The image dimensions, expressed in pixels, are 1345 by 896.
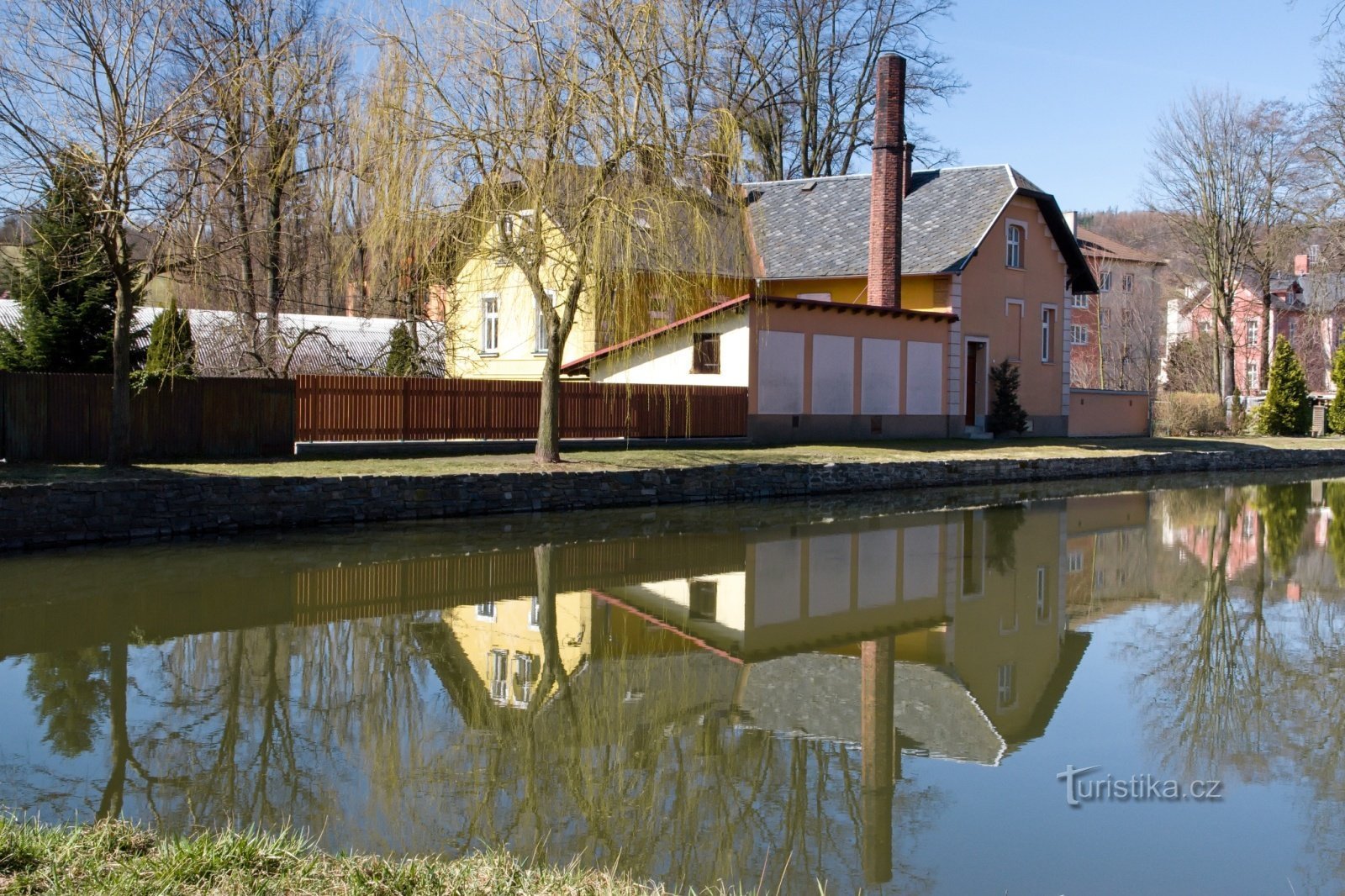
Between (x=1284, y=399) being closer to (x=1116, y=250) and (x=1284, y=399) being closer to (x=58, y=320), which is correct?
(x=1116, y=250)

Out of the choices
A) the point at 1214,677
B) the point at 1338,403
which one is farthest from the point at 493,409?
the point at 1338,403

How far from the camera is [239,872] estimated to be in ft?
15.3

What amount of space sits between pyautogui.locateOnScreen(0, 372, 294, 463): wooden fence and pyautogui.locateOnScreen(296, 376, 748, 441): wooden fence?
672 mm

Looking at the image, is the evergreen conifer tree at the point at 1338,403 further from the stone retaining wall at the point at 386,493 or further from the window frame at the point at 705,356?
the window frame at the point at 705,356

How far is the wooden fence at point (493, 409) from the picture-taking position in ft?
74.8

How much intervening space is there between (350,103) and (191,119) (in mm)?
3310

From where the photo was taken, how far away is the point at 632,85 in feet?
65.3

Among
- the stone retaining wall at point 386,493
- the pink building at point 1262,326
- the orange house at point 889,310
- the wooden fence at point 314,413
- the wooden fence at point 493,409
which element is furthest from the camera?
the pink building at point 1262,326

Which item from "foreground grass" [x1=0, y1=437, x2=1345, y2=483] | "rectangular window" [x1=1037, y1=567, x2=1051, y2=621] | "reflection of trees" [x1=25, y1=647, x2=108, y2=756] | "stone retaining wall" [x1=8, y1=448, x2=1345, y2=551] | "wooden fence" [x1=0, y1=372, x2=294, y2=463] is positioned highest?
"wooden fence" [x1=0, y1=372, x2=294, y2=463]

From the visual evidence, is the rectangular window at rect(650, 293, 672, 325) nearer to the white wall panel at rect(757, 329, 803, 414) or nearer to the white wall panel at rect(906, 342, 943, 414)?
the white wall panel at rect(757, 329, 803, 414)

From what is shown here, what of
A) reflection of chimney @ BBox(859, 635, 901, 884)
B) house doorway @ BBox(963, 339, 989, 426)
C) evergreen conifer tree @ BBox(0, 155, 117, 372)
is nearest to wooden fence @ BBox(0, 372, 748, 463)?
evergreen conifer tree @ BBox(0, 155, 117, 372)

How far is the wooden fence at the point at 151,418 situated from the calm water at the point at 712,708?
606cm

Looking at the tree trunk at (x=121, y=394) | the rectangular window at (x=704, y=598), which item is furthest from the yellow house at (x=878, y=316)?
the rectangular window at (x=704, y=598)

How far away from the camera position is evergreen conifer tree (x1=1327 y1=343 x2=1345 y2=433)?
45.9 meters
